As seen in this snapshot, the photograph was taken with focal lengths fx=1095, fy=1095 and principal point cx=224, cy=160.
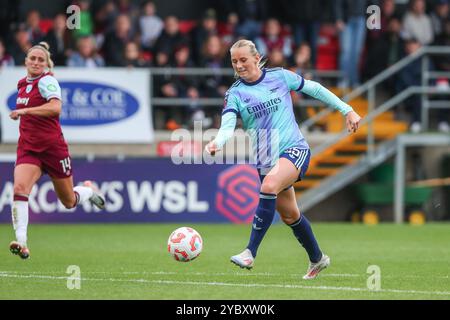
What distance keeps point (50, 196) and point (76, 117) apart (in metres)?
2.18

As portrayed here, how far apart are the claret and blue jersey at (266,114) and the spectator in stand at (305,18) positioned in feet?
41.7

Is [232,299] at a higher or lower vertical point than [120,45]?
lower

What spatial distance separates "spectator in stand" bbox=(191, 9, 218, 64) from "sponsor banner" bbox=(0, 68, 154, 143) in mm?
1908

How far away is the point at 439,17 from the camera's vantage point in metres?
24.7

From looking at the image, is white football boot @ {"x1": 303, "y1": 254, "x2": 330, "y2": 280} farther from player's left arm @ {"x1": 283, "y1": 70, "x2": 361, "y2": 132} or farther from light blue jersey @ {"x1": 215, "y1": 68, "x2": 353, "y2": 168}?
player's left arm @ {"x1": 283, "y1": 70, "x2": 361, "y2": 132}

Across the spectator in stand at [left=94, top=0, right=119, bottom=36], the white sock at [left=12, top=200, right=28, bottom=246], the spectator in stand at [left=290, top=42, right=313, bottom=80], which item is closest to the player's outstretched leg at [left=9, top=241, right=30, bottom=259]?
the white sock at [left=12, top=200, right=28, bottom=246]

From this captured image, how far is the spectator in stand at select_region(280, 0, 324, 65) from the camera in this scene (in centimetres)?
2322

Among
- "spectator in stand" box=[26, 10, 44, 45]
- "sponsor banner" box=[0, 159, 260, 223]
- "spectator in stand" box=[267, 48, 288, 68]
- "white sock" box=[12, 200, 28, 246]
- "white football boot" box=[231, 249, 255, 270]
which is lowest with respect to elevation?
"sponsor banner" box=[0, 159, 260, 223]

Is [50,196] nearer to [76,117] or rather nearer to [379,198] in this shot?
[76,117]

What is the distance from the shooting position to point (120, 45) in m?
22.0

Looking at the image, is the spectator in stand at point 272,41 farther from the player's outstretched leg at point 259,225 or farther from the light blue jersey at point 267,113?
the player's outstretched leg at point 259,225

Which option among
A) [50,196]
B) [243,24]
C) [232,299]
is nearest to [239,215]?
[50,196]

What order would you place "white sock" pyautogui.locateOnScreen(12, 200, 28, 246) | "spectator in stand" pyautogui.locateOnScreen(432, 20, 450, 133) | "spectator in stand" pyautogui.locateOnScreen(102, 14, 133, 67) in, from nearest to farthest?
"white sock" pyautogui.locateOnScreen(12, 200, 28, 246) → "spectator in stand" pyautogui.locateOnScreen(102, 14, 133, 67) → "spectator in stand" pyautogui.locateOnScreen(432, 20, 450, 133)

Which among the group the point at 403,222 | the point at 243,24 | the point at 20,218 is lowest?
the point at 403,222
